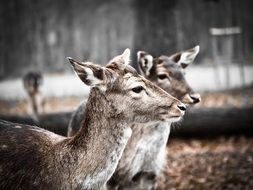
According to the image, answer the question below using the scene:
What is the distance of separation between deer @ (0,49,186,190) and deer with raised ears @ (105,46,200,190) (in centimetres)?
91

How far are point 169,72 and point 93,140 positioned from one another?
145 cm

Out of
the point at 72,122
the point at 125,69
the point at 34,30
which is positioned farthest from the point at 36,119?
the point at 125,69

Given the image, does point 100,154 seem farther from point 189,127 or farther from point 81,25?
point 81,25

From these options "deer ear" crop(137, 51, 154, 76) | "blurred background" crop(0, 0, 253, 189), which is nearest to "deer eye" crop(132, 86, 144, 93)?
"deer ear" crop(137, 51, 154, 76)

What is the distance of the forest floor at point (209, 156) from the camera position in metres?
6.47

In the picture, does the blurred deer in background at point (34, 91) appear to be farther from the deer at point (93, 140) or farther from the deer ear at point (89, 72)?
→ the deer ear at point (89, 72)

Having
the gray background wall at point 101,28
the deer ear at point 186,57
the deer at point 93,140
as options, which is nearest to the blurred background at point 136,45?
the gray background wall at point 101,28

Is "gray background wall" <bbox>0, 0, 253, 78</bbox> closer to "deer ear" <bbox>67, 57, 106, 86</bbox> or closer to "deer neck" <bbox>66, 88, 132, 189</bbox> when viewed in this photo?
"deer neck" <bbox>66, 88, 132, 189</bbox>

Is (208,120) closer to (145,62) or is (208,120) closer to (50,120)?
(50,120)

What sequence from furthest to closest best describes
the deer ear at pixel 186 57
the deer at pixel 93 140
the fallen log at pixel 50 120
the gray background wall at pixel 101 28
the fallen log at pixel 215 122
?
the gray background wall at pixel 101 28 < the fallen log at pixel 215 122 < the fallen log at pixel 50 120 < the deer ear at pixel 186 57 < the deer at pixel 93 140

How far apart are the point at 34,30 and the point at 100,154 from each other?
504cm

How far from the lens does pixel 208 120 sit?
7.88 metres

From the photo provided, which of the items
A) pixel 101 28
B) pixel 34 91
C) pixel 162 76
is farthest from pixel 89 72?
pixel 101 28

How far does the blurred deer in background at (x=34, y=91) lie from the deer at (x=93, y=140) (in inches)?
167
